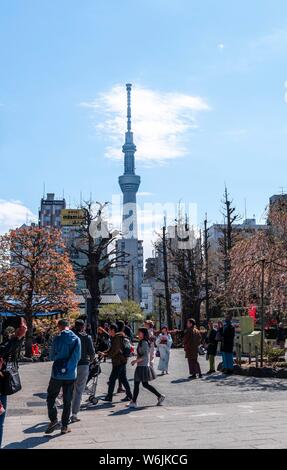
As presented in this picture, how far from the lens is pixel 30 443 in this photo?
26.5ft

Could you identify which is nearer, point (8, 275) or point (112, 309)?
point (8, 275)

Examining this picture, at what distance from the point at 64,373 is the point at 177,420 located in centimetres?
214

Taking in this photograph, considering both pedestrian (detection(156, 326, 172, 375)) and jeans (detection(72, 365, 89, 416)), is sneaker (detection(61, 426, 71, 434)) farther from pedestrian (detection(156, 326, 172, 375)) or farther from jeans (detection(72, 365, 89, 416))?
pedestrian (detection(156, 326, 172, 375))

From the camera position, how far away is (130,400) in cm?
1209

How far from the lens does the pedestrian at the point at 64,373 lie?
8.78m

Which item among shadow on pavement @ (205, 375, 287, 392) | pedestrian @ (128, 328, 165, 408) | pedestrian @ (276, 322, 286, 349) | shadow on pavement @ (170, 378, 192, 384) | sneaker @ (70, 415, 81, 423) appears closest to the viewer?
sneaker @ (70, 415, 81, 423)

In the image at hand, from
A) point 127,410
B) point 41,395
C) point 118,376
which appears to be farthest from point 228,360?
point 127,410

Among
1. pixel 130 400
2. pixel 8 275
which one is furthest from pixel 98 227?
pixel 130 400

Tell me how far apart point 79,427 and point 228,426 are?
235 centimetres

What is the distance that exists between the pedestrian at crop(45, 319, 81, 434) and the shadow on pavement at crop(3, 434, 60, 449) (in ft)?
0.90

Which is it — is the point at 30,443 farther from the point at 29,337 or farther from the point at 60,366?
the point at 29,337

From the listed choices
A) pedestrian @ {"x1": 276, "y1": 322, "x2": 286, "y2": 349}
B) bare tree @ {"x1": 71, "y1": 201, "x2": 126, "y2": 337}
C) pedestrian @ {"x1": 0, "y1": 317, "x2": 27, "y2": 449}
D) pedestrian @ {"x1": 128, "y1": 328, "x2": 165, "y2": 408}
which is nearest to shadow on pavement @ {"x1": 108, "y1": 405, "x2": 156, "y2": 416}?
pedestrian @ {"x1": 128, "y1": 328, "x2": 165, "y2": 408}

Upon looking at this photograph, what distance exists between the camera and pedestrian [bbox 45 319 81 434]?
8.78 m
